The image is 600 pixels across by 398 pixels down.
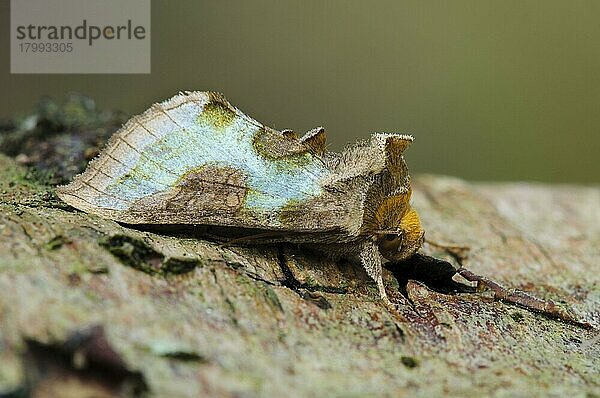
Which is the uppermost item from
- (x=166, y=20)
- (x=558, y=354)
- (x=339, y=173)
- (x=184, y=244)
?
(x=166, y=20)

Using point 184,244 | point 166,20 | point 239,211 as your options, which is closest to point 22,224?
point 184,244

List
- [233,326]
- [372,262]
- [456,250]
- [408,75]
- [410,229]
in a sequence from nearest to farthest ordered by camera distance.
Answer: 1. [233,326]
2. [372,262]
3. [410,229]
4. [456,250]
5. [408,75]

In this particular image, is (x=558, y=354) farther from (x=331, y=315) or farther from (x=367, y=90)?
(x=367, y=90)

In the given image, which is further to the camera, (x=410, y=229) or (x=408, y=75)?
(x=408, y=75)

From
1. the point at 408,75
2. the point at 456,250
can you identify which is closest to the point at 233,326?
the point at 456,250

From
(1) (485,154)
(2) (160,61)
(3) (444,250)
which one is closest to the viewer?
(3) (444,250)

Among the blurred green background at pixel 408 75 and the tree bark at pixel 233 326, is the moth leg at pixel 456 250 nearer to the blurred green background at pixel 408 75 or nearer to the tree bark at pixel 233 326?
the tree bark at pixel 233 326

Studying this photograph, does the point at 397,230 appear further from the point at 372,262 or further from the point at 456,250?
the point at 456,250
